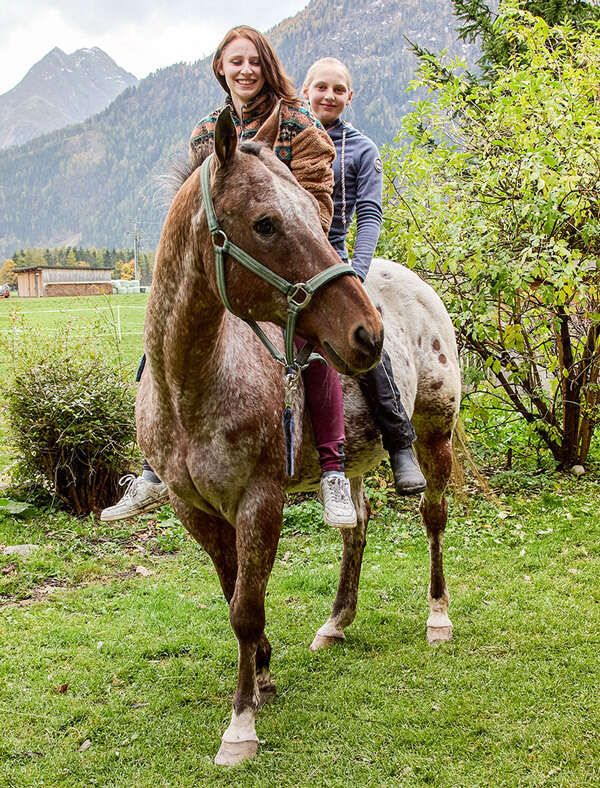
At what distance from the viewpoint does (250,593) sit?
10.8 ft

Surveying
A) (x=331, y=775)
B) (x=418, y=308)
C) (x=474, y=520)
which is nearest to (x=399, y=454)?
(x=418, y=308)

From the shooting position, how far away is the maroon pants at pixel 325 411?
3.59 meters

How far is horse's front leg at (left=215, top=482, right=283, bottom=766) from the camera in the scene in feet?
10.6

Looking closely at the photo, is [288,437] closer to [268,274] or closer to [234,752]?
[268,274]

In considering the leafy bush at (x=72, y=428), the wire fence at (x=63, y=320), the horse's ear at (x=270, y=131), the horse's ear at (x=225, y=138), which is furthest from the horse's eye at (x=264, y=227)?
the wire fence at (x=63, y=320)

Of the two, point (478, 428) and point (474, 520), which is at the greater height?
point (478, 428)

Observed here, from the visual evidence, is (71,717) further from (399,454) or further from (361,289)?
(361,289)

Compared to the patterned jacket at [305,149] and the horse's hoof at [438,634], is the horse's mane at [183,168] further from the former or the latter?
the horse's hoof at [438,634]

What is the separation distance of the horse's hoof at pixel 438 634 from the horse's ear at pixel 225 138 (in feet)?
11.0

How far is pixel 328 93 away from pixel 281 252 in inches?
76.8

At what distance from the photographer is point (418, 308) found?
15.7 feet

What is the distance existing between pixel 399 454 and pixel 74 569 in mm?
3338

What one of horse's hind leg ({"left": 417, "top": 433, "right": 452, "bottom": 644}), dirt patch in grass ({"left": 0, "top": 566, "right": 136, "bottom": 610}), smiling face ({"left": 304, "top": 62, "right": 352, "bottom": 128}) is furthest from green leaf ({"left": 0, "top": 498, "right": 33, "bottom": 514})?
smiling face ({"left": 304, "top": 62, "right": 352, "bottom": 128})

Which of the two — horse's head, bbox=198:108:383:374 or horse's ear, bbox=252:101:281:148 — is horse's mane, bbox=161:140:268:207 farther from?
horse's head, bbox=198:108:383:374
